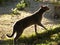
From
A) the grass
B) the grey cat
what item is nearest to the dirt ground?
the grass

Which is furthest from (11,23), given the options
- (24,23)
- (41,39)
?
(41,39)

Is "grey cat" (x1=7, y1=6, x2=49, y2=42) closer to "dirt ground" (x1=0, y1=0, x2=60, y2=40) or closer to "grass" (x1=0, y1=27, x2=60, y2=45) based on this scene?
"grass" (x1=0, y1=27, x2=60, y2=45)

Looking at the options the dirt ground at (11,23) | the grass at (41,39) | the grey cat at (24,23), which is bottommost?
the dirt ground at (11,23)

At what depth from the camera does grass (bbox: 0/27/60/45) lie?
694cm

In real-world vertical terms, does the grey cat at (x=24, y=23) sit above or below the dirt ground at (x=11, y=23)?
above

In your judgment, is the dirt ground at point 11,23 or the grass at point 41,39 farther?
the dirt ground at point 11,23

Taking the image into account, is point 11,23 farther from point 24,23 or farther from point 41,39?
point 41,39

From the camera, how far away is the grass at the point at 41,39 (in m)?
6.94

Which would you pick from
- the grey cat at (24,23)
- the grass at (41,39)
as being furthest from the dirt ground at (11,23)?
the grey cat at (24,23)

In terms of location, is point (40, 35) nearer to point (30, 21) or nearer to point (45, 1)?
point (30, 21)

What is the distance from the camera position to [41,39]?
23.8 ft

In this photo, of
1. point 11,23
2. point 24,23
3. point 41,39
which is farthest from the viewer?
point 11,23

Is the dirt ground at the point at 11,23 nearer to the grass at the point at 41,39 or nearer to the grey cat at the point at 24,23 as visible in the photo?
the grass at the point at 41,39

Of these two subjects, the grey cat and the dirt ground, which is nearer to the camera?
the grey cat
